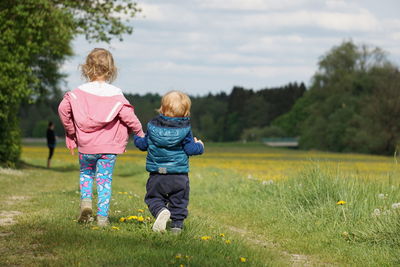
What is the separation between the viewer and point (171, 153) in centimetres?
691

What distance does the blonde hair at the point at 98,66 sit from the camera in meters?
7.24

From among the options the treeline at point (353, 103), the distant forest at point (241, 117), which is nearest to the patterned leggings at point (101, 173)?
the treeline at point (353, 103)

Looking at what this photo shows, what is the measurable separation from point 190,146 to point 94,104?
1.27 meters

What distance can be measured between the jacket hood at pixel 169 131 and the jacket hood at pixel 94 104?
0.54m

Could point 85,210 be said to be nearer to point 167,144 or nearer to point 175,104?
point 167,144

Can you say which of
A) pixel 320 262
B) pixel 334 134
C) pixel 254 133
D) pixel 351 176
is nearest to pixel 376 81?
pixel 334 134

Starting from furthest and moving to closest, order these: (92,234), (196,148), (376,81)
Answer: (376,81), (196,148), (92,234)

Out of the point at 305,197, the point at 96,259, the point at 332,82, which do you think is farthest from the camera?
the point at 332,82

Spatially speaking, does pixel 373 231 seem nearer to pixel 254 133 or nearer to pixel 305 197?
pixel 305 197

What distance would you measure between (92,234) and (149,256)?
1.20 metres

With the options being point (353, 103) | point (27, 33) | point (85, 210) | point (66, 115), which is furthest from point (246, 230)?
point (353, 103)

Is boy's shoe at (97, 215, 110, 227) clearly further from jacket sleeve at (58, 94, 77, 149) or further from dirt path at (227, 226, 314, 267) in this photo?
dirt path at (227, 226, 314, 267)

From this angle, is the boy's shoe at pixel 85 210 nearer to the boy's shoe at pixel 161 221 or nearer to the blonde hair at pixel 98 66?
the boy's shoe at pixel 161 221

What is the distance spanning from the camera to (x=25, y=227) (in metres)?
7.21
